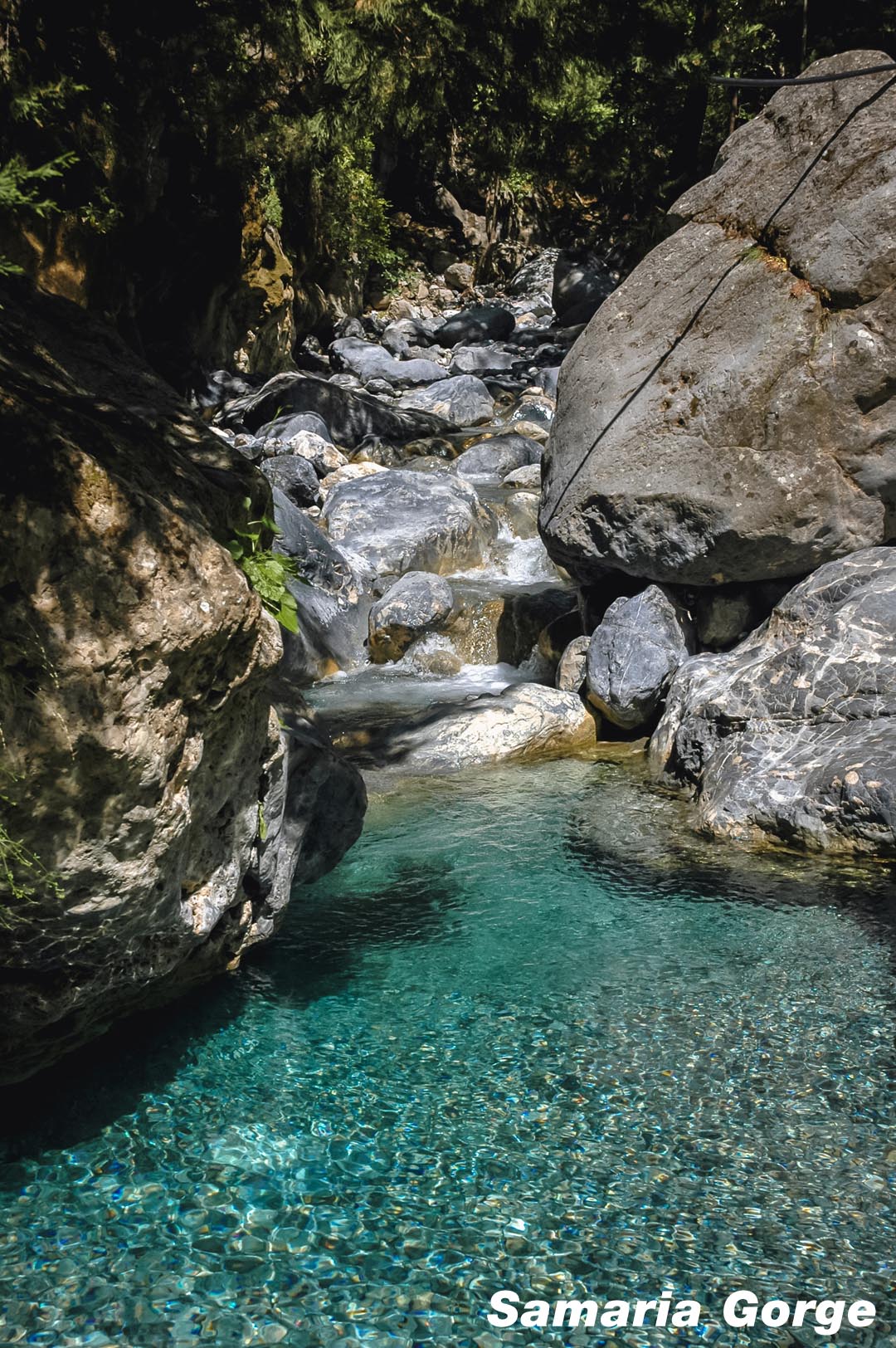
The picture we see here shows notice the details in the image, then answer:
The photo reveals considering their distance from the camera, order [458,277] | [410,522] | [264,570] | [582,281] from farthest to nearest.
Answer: [458,277] < [582,281] < [410,522] < [264,570]

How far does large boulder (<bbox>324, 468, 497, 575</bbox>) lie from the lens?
11656mm

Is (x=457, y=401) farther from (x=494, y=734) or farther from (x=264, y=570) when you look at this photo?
(x=264, y=570)

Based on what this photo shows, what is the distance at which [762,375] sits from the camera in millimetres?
7086

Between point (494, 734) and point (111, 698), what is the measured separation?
4955 mm

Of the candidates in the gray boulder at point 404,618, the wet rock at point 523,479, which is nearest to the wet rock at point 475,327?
the wet rock at point 523,479

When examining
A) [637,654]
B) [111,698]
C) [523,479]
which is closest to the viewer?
[111,698]

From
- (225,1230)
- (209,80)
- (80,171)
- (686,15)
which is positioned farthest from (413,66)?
(686,15)

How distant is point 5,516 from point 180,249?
1538cm

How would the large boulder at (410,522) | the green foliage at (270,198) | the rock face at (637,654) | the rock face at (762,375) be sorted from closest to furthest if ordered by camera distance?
1. the rock face at (762,375)
2. the rock face at (637,654)
3. the large boulder at (410,522)
4. the green foliage at (270,198)

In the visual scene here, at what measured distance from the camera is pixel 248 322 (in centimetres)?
1916

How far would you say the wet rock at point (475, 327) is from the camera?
24.5 meters

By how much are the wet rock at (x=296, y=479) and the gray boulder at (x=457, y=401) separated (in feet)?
17.5

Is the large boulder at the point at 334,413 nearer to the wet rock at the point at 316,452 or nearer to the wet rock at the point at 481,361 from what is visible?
the wet rock at the point at 316,452

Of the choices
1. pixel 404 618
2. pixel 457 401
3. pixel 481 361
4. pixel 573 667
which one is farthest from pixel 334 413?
pixel 573 667
